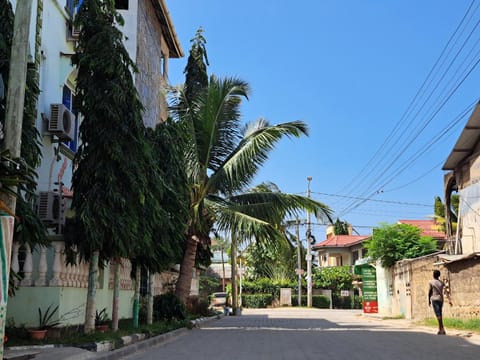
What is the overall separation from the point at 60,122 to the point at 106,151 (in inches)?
97.5

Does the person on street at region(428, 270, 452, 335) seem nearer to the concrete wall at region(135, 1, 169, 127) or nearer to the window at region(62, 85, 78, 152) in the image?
the window at region(62, 85, 78, 152)

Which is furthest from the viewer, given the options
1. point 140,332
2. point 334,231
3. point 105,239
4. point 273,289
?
point 334,231

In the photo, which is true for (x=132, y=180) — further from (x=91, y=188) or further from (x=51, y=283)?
(x=51, y=283)

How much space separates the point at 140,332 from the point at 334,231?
65.4 metres

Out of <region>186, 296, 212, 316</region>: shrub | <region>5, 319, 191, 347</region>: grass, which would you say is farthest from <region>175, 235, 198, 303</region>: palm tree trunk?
<region>5, 319, 191, 347</region>: grass

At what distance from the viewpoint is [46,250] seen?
1071 centimetres

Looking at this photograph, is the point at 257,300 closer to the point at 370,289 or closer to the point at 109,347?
the point at 370,289

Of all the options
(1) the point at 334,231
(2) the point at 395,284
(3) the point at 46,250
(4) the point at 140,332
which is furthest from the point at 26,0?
(1) the point at 334,231

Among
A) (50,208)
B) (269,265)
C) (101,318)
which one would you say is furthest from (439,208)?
(50,208)

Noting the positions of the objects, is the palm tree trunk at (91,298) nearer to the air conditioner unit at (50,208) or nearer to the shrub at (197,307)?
the air conditioner unit at (50,208)

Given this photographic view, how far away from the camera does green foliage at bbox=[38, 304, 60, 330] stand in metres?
10.1

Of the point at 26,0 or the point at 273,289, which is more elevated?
the point at 26,0

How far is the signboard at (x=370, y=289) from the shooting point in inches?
1120

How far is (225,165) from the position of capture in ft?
61.6
